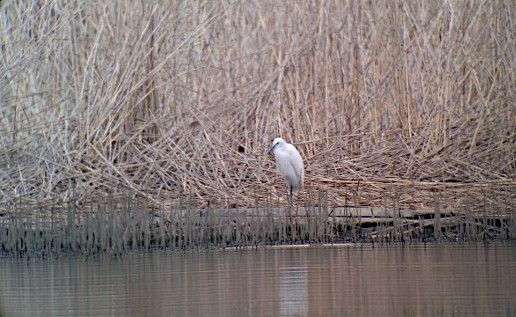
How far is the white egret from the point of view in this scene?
9859 mm

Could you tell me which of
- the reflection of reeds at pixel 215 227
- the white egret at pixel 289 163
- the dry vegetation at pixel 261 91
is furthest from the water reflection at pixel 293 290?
the dry vegetation at pixel 261 91

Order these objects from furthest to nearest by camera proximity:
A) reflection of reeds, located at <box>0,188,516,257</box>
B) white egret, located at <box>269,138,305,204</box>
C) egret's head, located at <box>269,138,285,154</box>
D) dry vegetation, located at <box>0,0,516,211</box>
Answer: dry vegetation, located at <box>0,0,516,211</box>, egret's head, located at <box>269,138,285,154</box>, white egret, located at <box>269,138,305,204</box>, reflection of reeds, located at <box>0,188,516,257</box>

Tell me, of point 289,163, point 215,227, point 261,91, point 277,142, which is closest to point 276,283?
point 215,227

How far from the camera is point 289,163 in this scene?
980cm

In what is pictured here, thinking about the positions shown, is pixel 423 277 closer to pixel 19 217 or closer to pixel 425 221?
pixel 425 221

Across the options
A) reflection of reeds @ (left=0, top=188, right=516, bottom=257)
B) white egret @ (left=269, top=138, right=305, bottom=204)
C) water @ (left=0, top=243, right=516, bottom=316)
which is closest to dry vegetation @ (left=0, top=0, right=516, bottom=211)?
white egret @ (left=269, top=138, right=305, bottom=204)

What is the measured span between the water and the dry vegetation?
1.98 meters

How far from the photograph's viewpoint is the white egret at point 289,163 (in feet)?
32.3

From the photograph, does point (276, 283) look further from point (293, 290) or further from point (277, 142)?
point (277, 142)

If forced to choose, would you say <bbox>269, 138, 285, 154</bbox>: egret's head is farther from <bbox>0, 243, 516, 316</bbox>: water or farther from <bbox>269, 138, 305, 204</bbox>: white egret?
<bbox>0, 243, 516, 316</bbox>: water

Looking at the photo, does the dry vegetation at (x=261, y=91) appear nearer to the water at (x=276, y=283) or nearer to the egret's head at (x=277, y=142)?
the egret's head at (x=277, y=142)

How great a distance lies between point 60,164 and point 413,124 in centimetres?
366

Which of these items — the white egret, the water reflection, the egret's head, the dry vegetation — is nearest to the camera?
the water reflection

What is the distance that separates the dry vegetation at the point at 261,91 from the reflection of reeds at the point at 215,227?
37.3 inches
